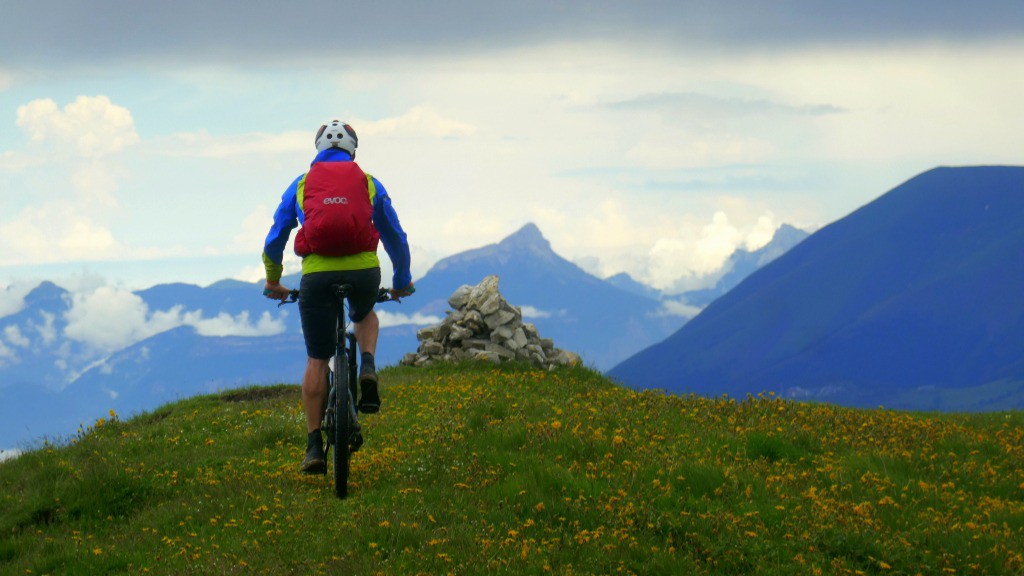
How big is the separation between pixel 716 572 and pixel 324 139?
245 inches

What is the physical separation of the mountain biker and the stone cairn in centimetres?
1074

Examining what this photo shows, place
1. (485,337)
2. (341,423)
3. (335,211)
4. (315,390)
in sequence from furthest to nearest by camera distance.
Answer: (485,337)
(315,390)
(341,423)
(335,211)

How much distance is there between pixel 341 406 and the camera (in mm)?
10555

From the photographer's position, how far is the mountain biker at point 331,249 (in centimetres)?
1038

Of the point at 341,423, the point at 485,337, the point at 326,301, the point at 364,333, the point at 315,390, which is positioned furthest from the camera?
the point at 485,337

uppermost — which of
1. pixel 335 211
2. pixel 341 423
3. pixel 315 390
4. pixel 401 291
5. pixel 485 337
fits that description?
pixel 335 211

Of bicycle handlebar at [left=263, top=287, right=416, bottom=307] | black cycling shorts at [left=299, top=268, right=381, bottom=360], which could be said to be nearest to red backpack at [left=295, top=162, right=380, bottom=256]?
black cycling shorts at [left=299, top=268, right=381, bottom=360]

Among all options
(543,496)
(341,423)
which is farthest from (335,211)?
(543,496)

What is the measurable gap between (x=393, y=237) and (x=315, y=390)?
196 cm

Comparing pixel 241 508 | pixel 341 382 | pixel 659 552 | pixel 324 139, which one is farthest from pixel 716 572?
pixel 324 139

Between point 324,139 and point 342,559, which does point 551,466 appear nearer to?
point 342,559

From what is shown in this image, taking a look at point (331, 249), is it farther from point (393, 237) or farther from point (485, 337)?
point (485, 337)

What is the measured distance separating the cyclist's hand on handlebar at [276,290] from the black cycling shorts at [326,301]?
526mm

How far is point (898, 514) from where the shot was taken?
10.9 metres
